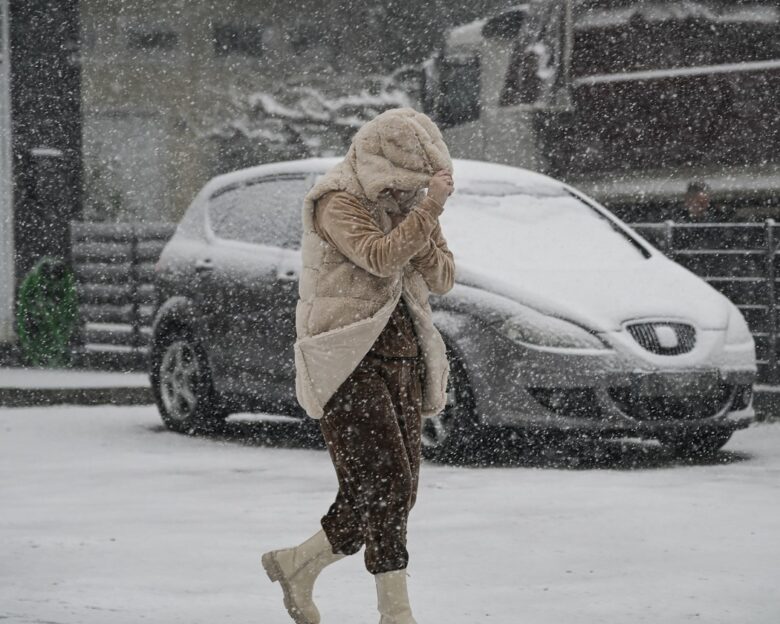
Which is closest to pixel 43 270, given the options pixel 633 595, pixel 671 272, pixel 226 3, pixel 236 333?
pixel 236 333

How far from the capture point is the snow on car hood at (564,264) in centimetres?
980

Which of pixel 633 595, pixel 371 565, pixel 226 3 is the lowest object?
pixel 226 3

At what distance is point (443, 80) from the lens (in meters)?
25.6

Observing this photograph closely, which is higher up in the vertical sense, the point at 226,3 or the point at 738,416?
the point at 738,416

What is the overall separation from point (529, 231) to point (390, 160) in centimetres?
521

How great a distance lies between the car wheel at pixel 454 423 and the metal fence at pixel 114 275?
9.03m

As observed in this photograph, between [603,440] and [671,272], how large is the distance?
118 centimetres

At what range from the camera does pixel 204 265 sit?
11375mm

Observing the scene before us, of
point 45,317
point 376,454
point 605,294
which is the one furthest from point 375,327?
point 45,317

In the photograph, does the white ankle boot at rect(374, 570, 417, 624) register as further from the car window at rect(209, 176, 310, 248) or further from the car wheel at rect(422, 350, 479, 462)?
the car window at rect(209, 176, 310, 248)

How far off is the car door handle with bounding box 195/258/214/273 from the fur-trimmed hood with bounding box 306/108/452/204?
19.2 ft

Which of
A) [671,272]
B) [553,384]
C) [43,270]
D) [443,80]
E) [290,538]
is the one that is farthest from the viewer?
[443,80]

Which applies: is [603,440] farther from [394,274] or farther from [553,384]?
[394,274]

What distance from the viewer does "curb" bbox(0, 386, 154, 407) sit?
537 inches
